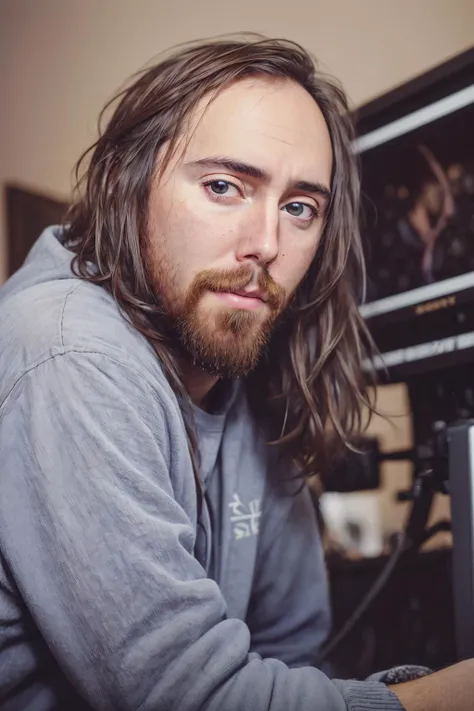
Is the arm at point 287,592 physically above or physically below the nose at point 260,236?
below

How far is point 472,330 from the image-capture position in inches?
40.3

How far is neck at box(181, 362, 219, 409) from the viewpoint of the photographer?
1.06 metres

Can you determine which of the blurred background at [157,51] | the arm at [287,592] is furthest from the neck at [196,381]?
the blurred background at [157,51]

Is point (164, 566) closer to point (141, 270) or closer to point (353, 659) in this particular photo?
point (141, 270)

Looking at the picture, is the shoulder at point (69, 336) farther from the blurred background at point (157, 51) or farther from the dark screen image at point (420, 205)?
the blurred background at point (157, 51)

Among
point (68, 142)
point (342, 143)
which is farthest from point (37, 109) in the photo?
point (342, 143)

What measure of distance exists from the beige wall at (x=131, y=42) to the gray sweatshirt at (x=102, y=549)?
1.40 metres

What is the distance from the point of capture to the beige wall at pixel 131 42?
2018mm

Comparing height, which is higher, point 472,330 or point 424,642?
point 472,330

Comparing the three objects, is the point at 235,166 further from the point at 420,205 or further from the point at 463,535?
the point at 463,535

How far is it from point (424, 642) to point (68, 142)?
1628 millimetres

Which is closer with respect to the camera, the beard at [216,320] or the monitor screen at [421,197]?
the beard at [216,320]

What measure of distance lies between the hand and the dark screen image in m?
0.54

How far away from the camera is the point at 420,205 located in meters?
1.17
